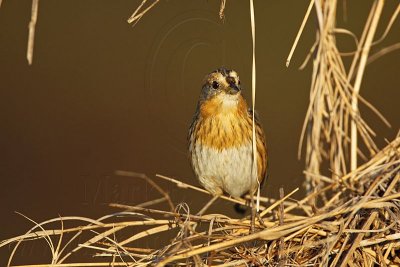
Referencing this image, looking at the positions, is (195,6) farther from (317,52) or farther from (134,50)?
(317,52)

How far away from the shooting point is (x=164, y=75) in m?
5.96

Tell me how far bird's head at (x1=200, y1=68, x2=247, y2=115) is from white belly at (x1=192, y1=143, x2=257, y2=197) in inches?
7.9

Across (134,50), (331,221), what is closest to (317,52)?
(331,221)

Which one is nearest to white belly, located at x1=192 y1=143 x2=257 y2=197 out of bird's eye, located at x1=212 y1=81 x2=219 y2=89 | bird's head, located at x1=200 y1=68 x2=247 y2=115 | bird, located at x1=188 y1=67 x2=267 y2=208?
bird, located at x1=188 y1=67 x2=267 y2=208

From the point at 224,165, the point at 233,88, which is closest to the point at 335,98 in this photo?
the point at 233,88

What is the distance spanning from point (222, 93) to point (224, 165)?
355mm

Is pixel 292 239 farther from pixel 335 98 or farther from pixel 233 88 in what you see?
pixel 233 88

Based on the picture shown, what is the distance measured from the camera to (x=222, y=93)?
3426 millimetres

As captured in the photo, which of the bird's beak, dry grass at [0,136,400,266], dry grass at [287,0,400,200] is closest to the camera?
dry grass at [0,136,400,266]

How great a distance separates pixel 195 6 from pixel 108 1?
1411mm

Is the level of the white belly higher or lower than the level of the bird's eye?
lower

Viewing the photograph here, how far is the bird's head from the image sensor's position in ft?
11.1

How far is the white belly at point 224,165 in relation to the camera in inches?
136

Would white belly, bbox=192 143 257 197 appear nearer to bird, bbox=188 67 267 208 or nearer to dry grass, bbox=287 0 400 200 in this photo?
bird, bbox=188 67 267 208
